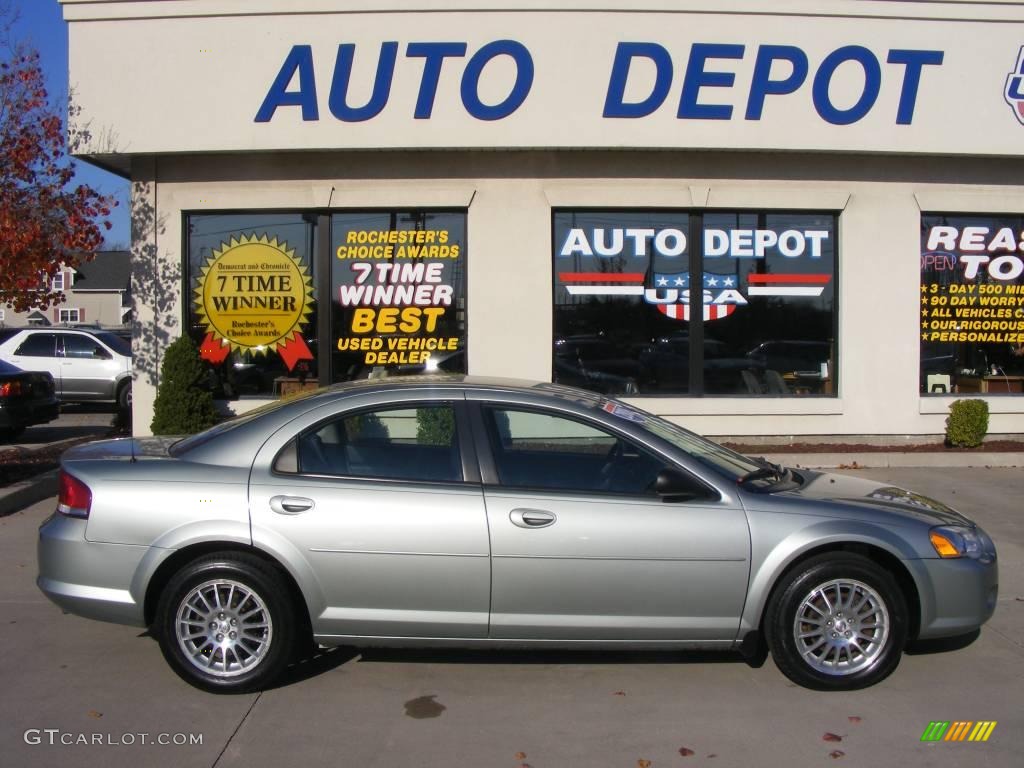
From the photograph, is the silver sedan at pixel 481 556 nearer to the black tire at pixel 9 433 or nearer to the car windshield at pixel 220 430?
the car windshield at pixel 220 430

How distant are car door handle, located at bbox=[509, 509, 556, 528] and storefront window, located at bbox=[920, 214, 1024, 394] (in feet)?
29.3

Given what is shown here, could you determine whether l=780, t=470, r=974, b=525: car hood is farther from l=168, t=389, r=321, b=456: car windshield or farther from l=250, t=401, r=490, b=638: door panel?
l=168, t=389, r=321, b=456: car windshield

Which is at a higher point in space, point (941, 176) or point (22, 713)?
point (941, 176)

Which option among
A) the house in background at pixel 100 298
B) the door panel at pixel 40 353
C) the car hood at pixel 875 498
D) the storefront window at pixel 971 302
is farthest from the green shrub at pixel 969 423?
the house in background at pixel 100 298

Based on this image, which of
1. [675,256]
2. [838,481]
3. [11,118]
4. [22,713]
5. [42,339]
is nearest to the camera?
[22,713]

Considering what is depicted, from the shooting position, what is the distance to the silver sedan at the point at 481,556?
15.9 ft

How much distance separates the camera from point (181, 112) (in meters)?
11.2

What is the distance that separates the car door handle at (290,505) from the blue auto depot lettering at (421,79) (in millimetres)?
7155

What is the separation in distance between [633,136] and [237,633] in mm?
7896

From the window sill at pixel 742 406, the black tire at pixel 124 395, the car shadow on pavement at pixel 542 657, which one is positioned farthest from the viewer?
the black tire at pixel 124 395

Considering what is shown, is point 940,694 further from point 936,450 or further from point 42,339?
point 42,339

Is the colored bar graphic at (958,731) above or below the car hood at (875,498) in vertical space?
below

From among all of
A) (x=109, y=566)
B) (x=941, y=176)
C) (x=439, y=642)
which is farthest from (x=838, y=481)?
(x=941, y=176)

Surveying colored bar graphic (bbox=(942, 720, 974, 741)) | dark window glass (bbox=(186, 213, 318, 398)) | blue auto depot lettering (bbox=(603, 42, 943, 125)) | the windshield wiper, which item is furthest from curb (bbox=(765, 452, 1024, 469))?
colored bar graphic (bbox=(942, 720, 974, 741))
